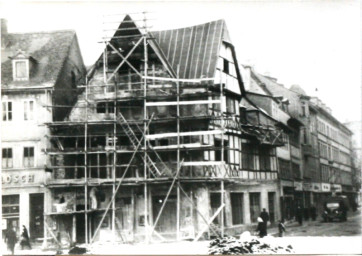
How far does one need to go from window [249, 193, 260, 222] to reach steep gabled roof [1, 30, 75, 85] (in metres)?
5.80

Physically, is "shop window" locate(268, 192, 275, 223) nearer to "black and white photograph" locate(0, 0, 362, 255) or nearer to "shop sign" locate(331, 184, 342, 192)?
"black and white photograph" locate(0, 0, 362, 255)

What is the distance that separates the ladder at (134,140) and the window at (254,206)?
2.39m

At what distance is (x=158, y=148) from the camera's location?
1480cm

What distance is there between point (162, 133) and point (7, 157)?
150 inches

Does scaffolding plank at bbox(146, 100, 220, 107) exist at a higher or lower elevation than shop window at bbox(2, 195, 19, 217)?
higher

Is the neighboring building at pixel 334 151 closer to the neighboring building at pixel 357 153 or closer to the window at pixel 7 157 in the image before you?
the neighboring building at pixel 357 153

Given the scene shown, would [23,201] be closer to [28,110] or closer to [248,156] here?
[28,110]

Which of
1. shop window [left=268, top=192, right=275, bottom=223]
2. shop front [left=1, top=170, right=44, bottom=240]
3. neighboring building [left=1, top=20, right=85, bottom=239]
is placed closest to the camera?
shop front [left=1, top=170, right=44, bottom=240]

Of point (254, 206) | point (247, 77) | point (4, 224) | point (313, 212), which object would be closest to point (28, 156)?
point (4, 224)

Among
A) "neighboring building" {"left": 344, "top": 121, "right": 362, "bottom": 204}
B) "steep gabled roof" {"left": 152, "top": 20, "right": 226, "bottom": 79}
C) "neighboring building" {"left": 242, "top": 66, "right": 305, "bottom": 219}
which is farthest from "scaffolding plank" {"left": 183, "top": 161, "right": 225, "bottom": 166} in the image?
"neighboring building" {"left": 344, "top": 121, "right": 362, "bottom": 204}

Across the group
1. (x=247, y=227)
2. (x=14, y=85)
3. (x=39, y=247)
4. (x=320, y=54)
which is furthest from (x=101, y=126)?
(x=320, y=54)

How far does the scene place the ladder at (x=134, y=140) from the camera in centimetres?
1486

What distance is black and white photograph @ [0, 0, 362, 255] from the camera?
518 inches

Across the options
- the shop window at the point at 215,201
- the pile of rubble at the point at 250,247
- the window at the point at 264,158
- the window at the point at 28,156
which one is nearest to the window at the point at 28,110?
the window at the point at 28,156
